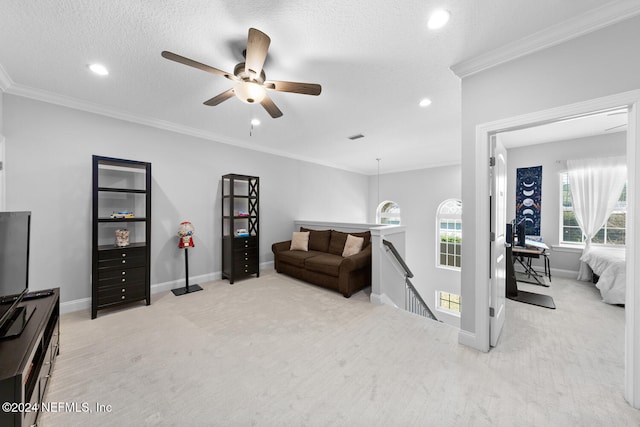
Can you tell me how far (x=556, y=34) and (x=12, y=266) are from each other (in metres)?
4.14

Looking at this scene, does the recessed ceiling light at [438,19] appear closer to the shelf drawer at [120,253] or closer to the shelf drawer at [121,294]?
the shelf drawer at [120,253]

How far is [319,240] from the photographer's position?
471cm

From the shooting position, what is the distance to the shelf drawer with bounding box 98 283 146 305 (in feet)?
9.31

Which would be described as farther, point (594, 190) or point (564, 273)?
point (564, 273)

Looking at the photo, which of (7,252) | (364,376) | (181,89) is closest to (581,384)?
(364,376)

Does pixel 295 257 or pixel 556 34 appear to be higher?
pixel 556 34

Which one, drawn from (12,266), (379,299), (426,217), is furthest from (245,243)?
(426,217)

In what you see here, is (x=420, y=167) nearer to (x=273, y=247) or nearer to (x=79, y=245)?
(x=273, y=247)

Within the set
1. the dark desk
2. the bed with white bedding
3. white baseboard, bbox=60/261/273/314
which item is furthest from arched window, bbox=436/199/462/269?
white baseboard, bbox=60/261/273/314

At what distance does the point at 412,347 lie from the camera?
7.23ft

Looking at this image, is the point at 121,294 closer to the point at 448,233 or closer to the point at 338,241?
the point at 338,241

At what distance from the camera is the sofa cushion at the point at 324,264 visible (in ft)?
11.8

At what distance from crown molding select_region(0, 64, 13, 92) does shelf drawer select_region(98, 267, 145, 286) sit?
2182 millimetres

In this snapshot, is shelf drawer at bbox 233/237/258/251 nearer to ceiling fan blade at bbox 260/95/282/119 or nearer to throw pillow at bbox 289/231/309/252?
throw pillow at bbox 289/231/309/252
